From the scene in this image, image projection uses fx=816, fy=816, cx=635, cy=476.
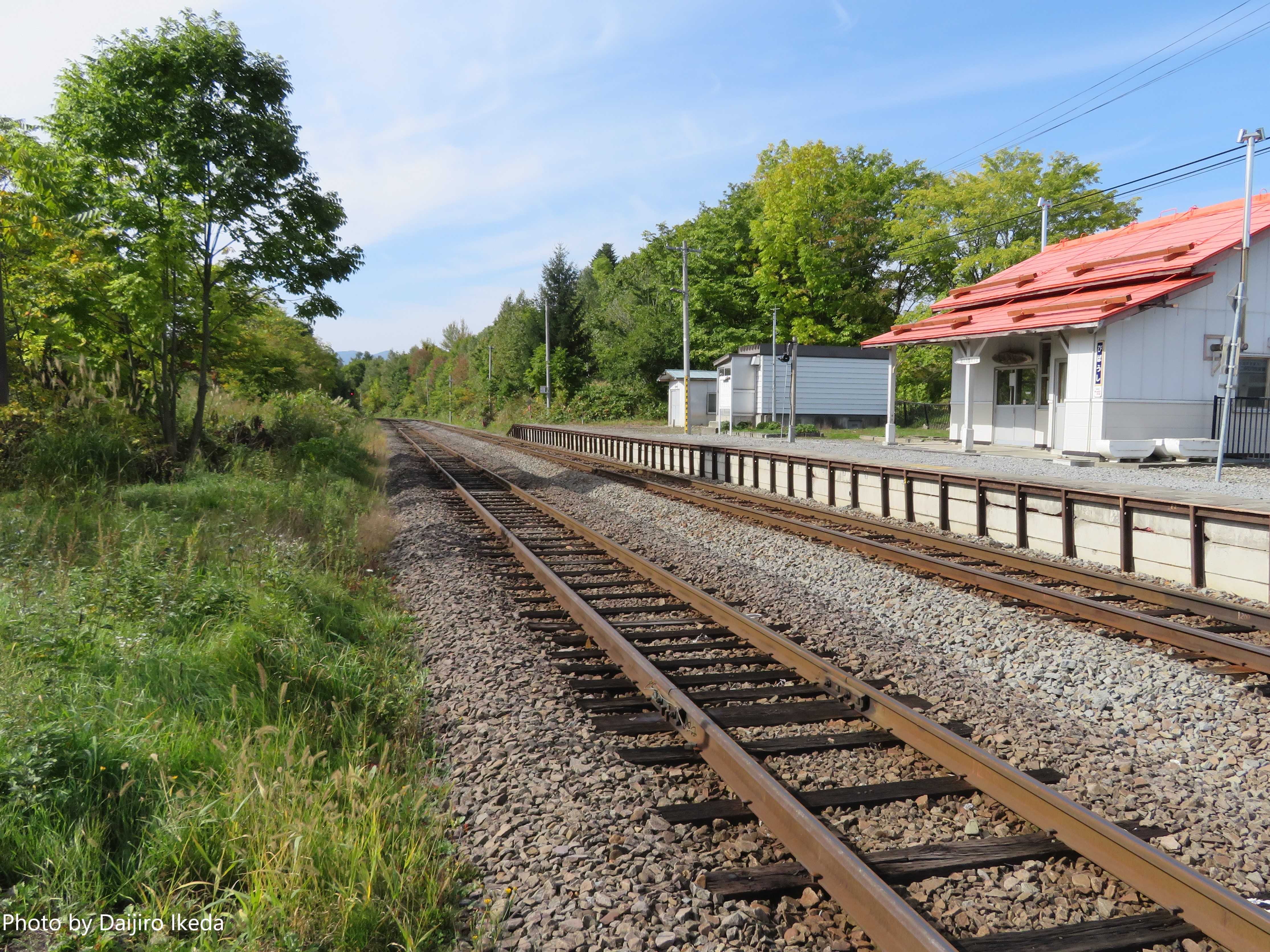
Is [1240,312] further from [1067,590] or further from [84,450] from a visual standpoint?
[84,450]

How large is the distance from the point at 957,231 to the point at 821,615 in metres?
35.0

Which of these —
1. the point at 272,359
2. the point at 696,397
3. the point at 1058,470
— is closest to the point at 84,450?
the point at 1058,470

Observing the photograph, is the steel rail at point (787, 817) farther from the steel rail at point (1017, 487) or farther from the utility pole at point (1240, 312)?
the utility pole at point (1240, 312)

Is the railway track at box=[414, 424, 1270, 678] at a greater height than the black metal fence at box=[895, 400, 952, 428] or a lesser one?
lesser

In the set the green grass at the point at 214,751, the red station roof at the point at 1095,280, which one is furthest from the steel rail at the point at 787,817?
the red station roof at the point at 1095,280

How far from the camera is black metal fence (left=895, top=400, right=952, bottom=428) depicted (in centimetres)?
4016

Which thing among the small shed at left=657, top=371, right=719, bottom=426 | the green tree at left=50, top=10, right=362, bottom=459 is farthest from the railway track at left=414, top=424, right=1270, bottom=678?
the small shed at left=657, top=371, right=719, bottom=426

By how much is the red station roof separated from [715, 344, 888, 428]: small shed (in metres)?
9.83

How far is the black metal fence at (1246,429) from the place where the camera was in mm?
18250

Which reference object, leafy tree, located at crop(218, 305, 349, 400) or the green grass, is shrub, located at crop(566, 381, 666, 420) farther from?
the green grass

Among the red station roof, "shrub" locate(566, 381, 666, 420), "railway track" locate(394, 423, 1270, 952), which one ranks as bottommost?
"railway track" locate(394, 423, 1270, 952)

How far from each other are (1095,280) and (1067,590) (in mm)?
15678

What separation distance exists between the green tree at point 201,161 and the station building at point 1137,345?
51.2 ft

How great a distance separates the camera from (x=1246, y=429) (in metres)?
18.4
